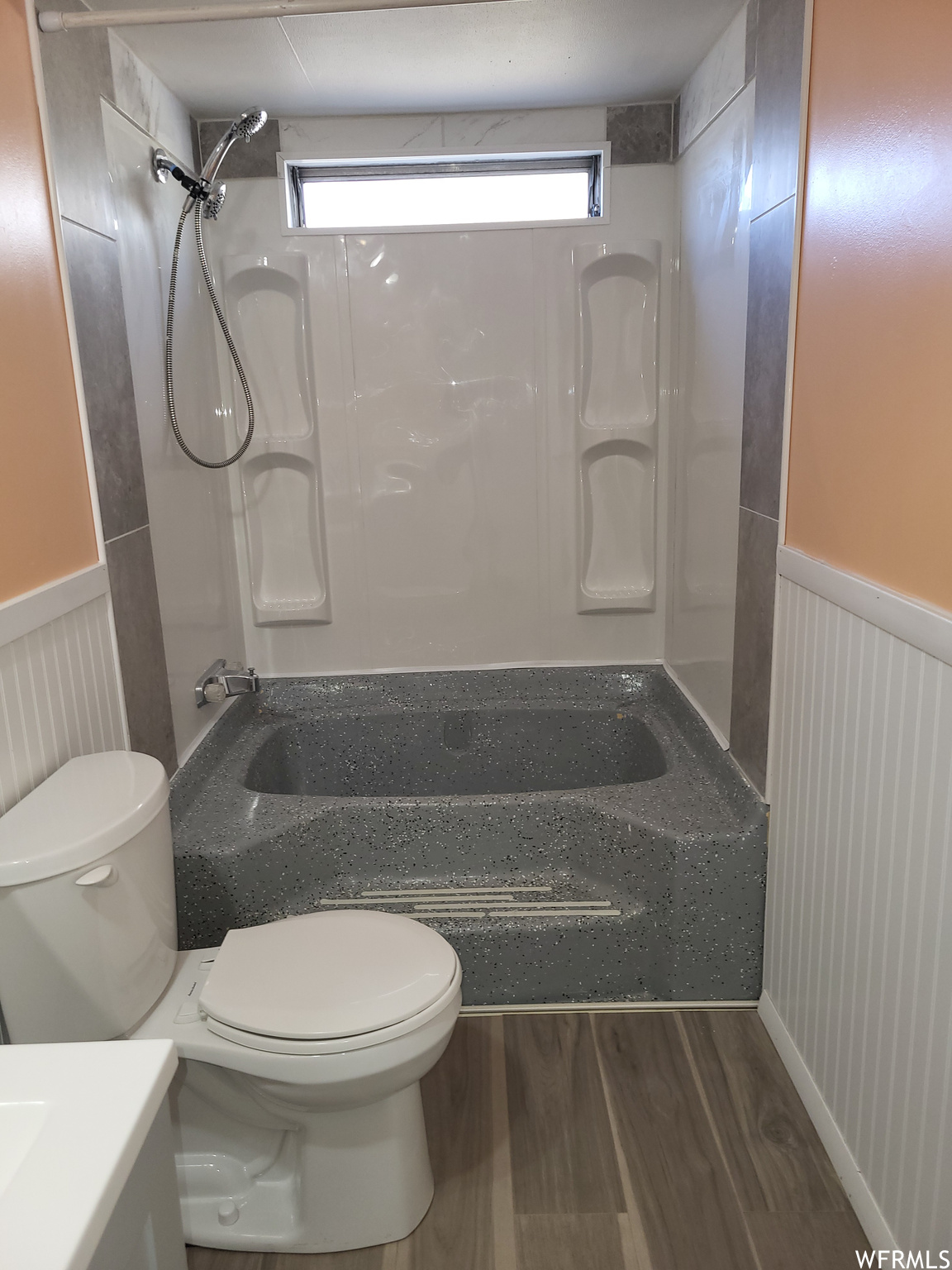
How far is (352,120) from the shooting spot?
9.03ft

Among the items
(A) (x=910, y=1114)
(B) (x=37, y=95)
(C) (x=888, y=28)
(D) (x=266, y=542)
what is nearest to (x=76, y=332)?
(B) (x=37, y=95)

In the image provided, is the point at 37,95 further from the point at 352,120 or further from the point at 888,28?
the point at 888,28

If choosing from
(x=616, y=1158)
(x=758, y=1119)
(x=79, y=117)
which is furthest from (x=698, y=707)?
(x=79, y=117)

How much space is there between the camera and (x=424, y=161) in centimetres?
282

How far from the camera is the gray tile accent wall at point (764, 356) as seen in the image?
178cm

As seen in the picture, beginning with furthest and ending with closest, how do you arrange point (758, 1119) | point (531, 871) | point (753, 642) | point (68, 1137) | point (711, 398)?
point (711, 398) → point (531, 871) → point (753, 642) → point (758, 1119) → point (68, 1137)

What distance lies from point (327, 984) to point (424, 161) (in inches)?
91.7

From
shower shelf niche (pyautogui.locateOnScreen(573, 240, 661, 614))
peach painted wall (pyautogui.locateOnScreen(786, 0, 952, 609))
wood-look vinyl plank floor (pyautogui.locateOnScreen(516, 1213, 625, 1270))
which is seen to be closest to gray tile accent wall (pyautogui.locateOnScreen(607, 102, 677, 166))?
shower shelf niche (pyautogui.locateOnScreen(573, 240, 661, 614))

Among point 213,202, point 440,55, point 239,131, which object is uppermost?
point 440,55

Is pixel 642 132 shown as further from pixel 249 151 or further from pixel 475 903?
pixel 475 903

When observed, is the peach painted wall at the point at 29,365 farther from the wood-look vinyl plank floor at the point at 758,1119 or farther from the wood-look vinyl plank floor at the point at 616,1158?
the wood-look vinyl plank floor at the point at 758,1119

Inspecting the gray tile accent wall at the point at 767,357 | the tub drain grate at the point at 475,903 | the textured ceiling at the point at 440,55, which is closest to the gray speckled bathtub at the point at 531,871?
the tub drain grate at the point at 475,903

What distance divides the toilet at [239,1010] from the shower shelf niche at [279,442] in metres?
1.42

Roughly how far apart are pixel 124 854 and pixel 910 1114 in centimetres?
119
